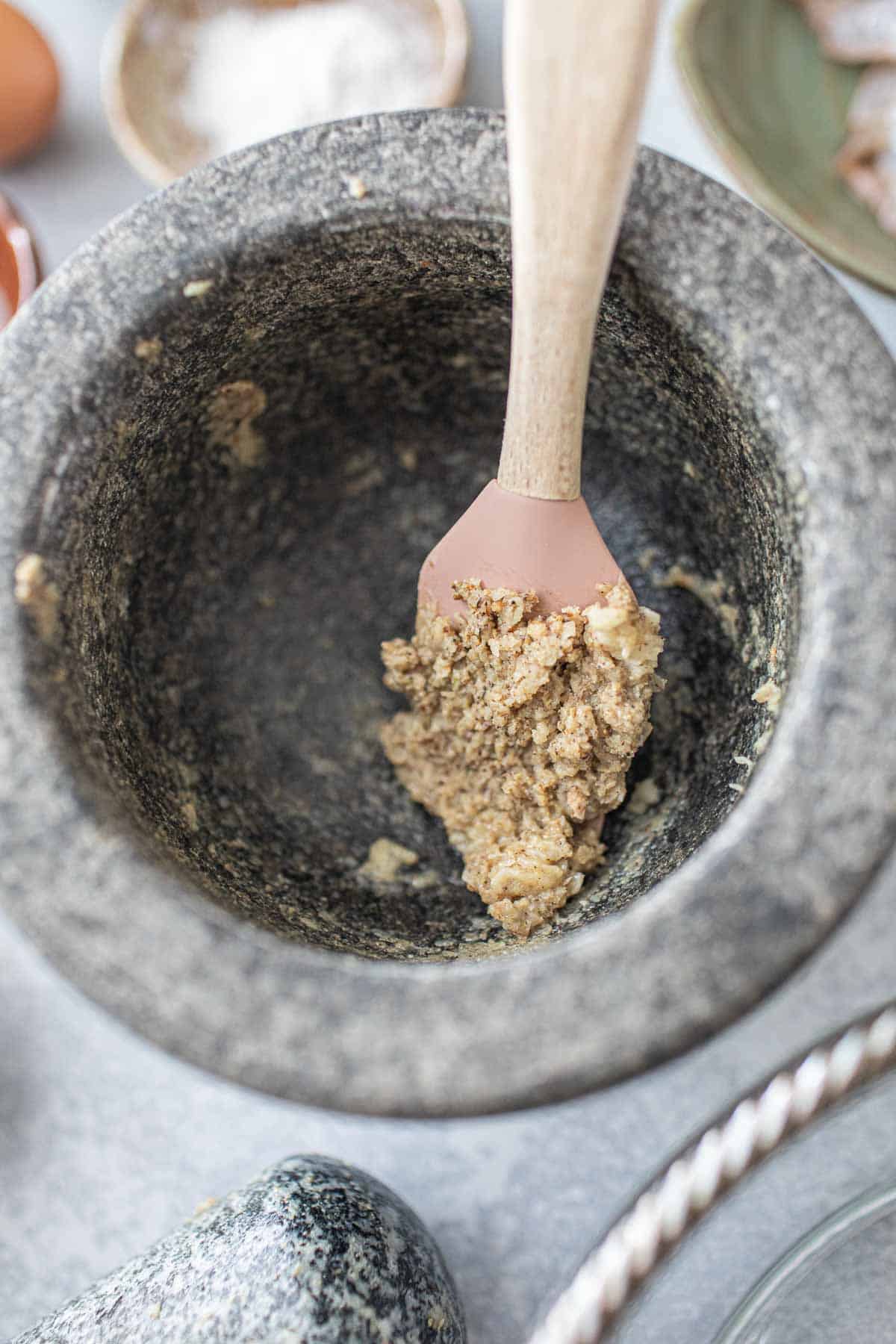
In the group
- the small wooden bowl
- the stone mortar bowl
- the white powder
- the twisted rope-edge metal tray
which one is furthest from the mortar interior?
the white powder

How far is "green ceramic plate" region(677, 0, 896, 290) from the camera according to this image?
1124mm

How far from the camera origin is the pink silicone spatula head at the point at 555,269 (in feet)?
2.02

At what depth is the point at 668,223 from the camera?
2.33ft

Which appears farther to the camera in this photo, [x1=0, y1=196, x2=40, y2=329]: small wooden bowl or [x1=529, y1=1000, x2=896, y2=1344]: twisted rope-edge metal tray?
[x1=0, y1=196, x2=40, y2=329]: small wooden bowl

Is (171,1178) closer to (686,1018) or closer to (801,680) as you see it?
(686,1018)

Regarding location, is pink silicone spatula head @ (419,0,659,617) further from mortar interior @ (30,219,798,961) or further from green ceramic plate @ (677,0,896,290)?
green ceramic plate @ (677,0,896,290)

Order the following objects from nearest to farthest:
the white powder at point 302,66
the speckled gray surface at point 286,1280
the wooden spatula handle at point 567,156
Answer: the wooden spatula handle at point 567,156 < the speckled gray surface at point 286,1280 < the white powder at point 302,66

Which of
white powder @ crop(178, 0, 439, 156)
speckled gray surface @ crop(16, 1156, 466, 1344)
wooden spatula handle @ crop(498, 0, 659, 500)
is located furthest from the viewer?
white powder @ crop(178, 0, 439, 156)

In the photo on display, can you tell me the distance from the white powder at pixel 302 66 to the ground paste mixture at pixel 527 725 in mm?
664

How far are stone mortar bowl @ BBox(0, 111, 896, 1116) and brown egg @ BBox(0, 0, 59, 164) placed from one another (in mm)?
531

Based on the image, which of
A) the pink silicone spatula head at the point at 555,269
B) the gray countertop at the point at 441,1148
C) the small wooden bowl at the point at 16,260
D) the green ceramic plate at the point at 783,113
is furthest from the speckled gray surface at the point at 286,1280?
the green ceramic plate at the point at 783,113

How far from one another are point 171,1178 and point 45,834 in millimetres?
672

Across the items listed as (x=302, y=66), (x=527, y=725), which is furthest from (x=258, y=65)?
(x=527, y=725)

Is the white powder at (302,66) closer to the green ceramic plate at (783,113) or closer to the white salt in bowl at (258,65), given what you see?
the white salt in bowl at (258,65)
